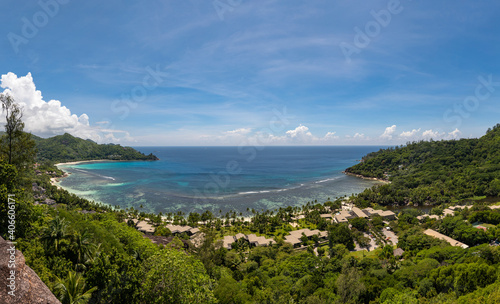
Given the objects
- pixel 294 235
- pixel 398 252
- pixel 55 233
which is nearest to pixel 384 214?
pixel 398 252

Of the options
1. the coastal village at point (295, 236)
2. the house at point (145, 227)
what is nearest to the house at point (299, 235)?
the coastal village at point (295, 236)

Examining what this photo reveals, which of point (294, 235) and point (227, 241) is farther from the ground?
point (227, 241)

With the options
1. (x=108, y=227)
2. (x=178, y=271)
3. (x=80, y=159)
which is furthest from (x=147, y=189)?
(x=80, y=159)

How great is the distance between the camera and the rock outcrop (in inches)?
236

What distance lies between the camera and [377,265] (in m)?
24.5

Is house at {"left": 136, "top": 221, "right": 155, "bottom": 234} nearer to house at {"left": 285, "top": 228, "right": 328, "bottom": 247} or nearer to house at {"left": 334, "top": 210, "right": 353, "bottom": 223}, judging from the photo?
house at {"left": 285, "top": 228, "right": 328, "bottom": 247}

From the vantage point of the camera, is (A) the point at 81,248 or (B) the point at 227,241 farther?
(B) the point at 227,241

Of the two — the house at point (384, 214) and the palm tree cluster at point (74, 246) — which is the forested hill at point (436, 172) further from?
the palm tree cluster at point (74, 246)

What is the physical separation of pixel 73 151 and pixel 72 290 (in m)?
206

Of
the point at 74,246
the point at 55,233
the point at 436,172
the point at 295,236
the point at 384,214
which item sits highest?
the point at 55,233

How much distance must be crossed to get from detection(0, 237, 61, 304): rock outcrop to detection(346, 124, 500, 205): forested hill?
61.8 metres

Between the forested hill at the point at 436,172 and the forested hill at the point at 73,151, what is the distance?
171472 millimetres

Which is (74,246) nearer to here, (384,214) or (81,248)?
(81,248)

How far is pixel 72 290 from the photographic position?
11.1 m
